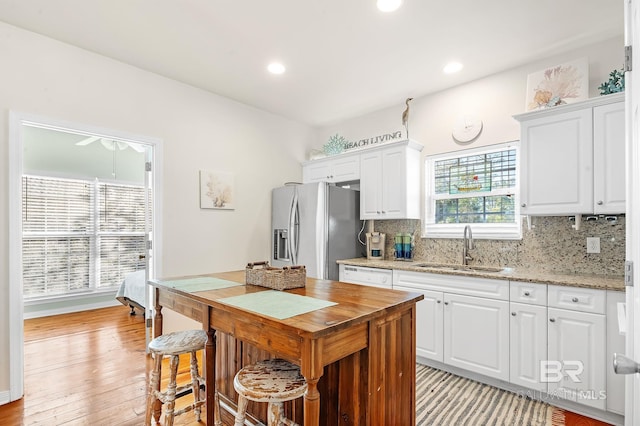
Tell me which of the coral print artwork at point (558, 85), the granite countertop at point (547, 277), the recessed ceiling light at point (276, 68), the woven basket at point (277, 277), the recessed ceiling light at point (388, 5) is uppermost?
the recessed ceiling light at point (388, 5)

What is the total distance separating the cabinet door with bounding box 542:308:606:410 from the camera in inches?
83.6

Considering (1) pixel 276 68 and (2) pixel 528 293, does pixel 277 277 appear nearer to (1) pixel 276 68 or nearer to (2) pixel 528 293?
(2) pixel 528 293

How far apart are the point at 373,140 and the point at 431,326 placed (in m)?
2.27

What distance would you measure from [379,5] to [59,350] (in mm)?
4416

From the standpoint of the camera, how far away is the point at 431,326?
2920 millimetres

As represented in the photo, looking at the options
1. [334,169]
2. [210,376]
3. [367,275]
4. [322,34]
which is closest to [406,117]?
[334,169]

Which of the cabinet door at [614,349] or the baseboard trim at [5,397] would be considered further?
the baseboard trim at [5,397]

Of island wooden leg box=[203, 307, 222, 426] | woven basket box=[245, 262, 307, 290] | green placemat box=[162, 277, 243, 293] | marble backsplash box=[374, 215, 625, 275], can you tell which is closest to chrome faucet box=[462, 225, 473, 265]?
marble backsplash box=[374, 215, 625, 275]

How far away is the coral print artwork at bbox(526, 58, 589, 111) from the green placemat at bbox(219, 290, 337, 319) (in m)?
2.51

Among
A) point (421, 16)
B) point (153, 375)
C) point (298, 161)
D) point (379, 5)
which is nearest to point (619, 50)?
point (421, 16)

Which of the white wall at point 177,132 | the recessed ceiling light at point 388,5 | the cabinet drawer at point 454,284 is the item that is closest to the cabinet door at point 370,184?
the cabinet drawer at point 454,284

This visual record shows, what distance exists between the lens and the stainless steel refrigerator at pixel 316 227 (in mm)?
3572

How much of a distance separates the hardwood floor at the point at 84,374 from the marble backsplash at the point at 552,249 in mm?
2688

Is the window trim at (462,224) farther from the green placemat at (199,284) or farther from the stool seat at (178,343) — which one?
the stool seat at (178,343)
